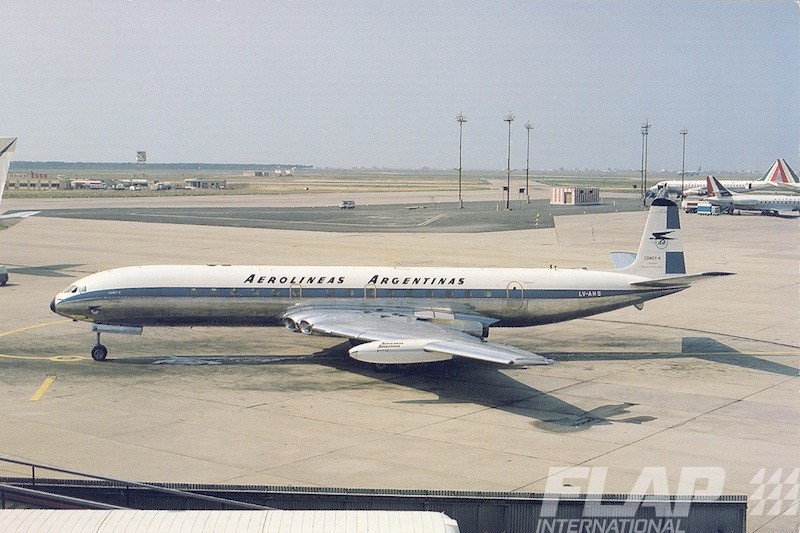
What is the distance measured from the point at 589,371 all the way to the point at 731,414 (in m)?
8.19

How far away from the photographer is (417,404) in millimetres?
35281

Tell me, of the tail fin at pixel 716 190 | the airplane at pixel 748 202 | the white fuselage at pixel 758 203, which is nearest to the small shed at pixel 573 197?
the airplane at pixel 748 202

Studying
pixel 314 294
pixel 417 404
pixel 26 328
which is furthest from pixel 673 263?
pixel 26 328

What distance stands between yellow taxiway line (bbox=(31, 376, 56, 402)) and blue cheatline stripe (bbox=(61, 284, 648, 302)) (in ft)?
16.8

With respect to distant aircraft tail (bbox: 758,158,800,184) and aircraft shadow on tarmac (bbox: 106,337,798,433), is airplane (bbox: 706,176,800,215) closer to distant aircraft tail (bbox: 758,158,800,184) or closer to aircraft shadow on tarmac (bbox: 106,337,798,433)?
distant aircraft tail (bbox: 758,158,800,184)

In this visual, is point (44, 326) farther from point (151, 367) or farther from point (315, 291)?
point (315, 291)

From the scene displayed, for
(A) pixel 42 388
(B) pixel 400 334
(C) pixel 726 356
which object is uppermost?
(B) pixel 400 334

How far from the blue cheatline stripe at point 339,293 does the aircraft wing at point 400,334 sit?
1.02 metres

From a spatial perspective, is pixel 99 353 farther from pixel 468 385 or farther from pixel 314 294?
pixel 468 385

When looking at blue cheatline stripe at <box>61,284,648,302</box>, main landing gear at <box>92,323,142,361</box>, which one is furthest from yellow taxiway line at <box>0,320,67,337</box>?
main landing gear at <box>92,323,142,361</box>

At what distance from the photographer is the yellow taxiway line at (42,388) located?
117 feet

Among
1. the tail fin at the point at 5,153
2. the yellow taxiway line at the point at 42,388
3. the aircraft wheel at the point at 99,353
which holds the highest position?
the tail fin at the point at 5,153

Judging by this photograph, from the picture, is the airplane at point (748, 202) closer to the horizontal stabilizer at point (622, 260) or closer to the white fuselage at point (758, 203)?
the white fuselage at point (758, 203)

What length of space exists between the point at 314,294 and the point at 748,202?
4694 inches
